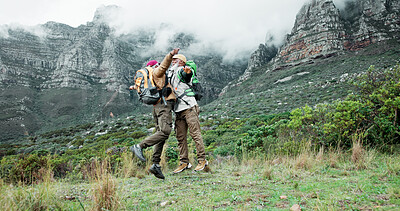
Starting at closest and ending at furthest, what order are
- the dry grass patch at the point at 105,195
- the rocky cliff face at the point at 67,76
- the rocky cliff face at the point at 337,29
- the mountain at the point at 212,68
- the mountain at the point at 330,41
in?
the dry grass patch at the point at 105,195 → the mountain at the point at 212,68 → the mountain at the point at 330,41 → the rocky cliff face at the point at 337,29 → the rocky cliff face at the point at 67,76

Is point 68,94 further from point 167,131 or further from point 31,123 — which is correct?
point 167,131

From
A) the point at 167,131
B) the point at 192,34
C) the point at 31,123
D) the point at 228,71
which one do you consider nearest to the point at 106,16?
the point at 192,34

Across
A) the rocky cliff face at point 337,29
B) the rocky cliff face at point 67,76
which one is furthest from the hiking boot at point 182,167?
the rocky cliff face at point 337,29

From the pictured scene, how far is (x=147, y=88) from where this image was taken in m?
3.46

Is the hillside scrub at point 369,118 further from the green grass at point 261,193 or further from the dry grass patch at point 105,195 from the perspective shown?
the dry grass patch at point 105,195

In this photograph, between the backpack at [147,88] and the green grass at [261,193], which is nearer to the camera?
the green grass at [261,193]

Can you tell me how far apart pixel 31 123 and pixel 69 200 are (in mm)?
71648

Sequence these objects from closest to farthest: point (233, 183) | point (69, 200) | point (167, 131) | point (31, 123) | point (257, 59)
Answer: point (69, 200) → point (233, 183) → point (167, 131) → point (31, 123) → point (257, 59)

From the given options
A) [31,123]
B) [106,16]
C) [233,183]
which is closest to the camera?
[233,183]

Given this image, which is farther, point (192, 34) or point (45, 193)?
point (192, 34)

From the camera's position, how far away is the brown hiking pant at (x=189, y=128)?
3664 mm

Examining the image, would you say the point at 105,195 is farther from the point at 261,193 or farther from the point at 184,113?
the point at 184,113

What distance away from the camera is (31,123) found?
191ft

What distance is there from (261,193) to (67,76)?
102m
